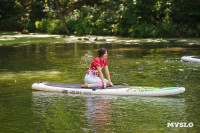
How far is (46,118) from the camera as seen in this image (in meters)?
8.94

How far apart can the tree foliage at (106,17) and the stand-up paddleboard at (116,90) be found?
1022 inches

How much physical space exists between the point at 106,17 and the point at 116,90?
31202 millimetres

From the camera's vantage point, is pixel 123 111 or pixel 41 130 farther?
pixel 123 111

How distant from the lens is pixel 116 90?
11297mm

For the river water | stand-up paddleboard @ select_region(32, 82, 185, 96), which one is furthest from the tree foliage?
stand-up paddleboard @ select_region(32, 82, 185, 96)

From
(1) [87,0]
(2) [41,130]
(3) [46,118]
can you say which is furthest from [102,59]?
(1) [87,0]

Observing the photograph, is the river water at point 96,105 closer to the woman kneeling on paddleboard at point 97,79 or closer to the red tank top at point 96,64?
the woman kneeling on paddleboard at point 97,79

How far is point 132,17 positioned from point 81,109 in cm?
3047

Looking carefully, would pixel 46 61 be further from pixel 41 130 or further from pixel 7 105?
pixel 41 130

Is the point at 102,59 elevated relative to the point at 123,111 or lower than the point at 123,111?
elevated

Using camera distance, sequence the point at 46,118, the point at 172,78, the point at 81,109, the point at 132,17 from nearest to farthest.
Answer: the point at 46,118 → the point at 81,109 → the point at 172,78 → the point at 132,17

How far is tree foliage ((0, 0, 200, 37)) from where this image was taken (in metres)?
37.5

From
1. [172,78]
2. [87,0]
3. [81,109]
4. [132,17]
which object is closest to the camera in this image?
[81,109]

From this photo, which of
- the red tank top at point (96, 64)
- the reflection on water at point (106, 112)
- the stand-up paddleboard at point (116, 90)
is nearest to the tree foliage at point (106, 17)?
the red tank top at point (96, 64)
